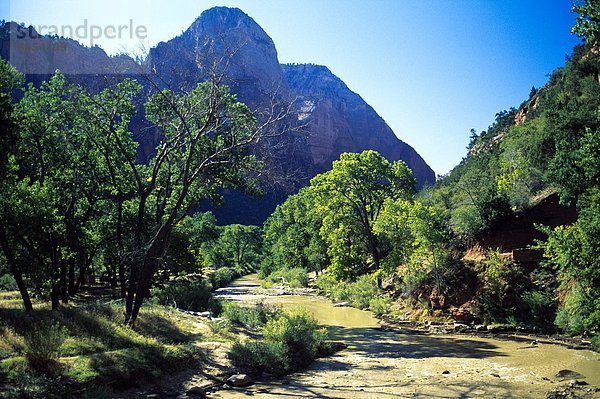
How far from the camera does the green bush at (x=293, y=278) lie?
52303mm

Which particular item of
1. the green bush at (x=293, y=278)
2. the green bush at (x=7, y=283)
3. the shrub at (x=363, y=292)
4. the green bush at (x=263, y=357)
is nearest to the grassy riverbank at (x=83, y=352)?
the green bush at (x=263, y=357)

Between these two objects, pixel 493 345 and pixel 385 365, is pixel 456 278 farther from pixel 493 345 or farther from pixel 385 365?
pixel 385 365

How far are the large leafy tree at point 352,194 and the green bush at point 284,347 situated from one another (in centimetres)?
2053

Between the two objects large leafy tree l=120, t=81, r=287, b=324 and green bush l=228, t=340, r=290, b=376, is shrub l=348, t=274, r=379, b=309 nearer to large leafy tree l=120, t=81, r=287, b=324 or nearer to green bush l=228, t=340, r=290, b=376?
large leafy tree l=120, t=81, r=287, b=324

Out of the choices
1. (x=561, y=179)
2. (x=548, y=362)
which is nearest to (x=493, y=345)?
(x=548, y=362)

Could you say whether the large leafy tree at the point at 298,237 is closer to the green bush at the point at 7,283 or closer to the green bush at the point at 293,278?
the green bush at the point at 293,278

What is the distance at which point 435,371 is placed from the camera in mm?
14469

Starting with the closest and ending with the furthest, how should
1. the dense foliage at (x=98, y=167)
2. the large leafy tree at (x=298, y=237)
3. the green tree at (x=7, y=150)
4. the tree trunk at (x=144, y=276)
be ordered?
the green tree at (x=7, y=150) < the tree trunk at (x=144, y=276) < the dense foliage at (x=98, y=167) < the large leafy tree at (x=298, y=237)

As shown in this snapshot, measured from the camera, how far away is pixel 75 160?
1931 cm

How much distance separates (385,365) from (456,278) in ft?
40.2

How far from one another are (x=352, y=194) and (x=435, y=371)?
25.5 m

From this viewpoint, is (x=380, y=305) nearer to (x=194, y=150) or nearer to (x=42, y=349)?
(x=194, y=150)

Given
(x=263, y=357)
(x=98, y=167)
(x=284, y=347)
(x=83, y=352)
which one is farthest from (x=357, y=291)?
(x=83, y=352)

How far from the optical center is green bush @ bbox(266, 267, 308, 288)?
52303mm
